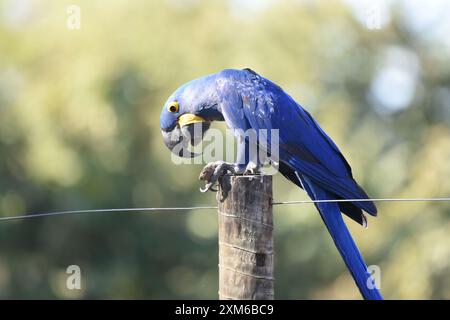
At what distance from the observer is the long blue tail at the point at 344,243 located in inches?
148

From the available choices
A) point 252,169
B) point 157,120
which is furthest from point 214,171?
point 157,120

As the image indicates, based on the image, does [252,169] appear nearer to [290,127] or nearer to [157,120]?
[290,127]

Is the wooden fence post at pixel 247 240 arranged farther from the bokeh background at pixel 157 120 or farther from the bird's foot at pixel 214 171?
the bokeh background at pixel 157 120

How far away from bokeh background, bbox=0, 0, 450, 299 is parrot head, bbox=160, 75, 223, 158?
458cm

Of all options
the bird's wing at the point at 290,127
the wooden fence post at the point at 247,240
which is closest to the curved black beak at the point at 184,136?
the bird's wing at the point at 290,127

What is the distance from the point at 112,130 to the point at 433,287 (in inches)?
184

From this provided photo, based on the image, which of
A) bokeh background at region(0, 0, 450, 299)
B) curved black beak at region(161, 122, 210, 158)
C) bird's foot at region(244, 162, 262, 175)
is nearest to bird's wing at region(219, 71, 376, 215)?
bird's foot at region(244, 162, 262, 175)

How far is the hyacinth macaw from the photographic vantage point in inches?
169

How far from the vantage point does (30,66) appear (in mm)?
10555

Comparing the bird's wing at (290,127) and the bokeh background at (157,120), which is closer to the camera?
the bird's wing at (290,127)

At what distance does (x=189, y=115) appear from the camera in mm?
4918

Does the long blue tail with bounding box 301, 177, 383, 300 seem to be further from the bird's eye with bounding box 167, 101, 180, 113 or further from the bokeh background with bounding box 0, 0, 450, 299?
the bokeh background with bounding box 0, 0, 450, 299
